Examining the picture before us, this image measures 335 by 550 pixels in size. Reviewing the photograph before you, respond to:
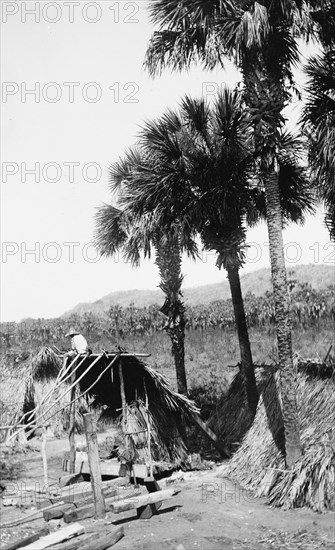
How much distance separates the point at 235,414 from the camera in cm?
1530

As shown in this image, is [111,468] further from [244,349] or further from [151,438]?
[244,349]

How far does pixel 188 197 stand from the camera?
46.5ft

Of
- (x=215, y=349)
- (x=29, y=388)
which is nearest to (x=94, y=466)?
(x=29, y=388)

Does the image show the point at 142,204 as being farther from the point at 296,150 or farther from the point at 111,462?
the point at 111,462

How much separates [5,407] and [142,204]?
26.3 ft

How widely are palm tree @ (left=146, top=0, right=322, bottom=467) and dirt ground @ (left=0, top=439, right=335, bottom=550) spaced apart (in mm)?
1315

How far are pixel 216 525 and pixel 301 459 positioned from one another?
1924mm

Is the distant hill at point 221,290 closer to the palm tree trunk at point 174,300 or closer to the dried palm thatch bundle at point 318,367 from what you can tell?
the palm tree trunk at point 174,300

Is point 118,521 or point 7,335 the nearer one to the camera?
point 118,521

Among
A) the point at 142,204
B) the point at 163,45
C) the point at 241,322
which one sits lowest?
the point at 241,322

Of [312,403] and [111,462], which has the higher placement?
[312,403]

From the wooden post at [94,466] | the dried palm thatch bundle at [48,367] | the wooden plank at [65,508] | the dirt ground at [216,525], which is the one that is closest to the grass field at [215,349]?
the dried palm thatch bundle at [48,367]

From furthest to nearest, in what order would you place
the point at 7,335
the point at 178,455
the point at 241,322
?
1. the point at 7,335
2. the point at 241,322
3. the point at 178,455

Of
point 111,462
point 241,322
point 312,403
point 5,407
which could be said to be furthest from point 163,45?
point 5,407
